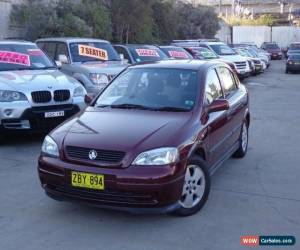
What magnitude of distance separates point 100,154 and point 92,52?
802 centimetres

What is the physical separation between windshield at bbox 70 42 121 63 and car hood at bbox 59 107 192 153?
21.8 feet

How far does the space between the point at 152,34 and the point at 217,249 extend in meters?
31.5

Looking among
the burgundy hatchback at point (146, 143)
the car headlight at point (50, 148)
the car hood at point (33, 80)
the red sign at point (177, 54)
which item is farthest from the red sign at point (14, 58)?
the red sign at point (177, 54)

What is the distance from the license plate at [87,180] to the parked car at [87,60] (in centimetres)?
659

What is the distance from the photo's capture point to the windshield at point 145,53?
15.3m

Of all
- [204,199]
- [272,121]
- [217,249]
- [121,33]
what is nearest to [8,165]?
[204,199]

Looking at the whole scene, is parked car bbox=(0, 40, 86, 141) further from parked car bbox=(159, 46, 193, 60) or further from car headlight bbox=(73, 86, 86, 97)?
parked car bbox=(159, 46, 193, 60)

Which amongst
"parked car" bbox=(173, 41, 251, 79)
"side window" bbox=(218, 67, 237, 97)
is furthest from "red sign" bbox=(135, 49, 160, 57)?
"side window" bbox=(218, 67, 237, 97)

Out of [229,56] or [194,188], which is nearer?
[194,188]

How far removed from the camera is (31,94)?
8.55 metres

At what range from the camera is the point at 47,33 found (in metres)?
23.6

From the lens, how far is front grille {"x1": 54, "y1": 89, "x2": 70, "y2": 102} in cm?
892

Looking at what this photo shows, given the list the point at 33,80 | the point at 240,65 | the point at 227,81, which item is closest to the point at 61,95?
the point at 33,80

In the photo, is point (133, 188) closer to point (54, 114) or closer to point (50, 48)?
point (54, 114)
